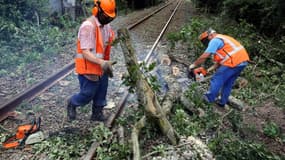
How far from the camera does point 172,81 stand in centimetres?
592

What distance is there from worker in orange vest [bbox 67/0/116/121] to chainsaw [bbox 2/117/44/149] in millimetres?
550

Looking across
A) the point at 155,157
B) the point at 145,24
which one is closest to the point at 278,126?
the point at 155,157

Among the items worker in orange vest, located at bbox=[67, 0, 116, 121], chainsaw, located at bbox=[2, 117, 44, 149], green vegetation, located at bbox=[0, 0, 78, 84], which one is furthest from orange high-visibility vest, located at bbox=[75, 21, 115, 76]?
green vegetation, located at bbox=[0, 0, 78, 84]

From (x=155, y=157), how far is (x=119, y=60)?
16.8 feet

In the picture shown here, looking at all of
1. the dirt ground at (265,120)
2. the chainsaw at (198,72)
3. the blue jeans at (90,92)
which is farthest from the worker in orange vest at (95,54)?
the dirt ground at (265,120)

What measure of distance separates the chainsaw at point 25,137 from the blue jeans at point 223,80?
10.2 ft

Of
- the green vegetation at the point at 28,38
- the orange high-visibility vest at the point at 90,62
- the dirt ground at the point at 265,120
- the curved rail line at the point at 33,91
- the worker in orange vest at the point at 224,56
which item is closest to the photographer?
the orange high-visibility vest at the point at 90,62

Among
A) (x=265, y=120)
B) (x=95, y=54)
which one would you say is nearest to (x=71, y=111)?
(x=95, y=54)

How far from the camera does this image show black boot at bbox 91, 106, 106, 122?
471 centimetres

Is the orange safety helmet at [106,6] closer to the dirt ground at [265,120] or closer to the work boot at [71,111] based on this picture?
the work boot at [71,111]

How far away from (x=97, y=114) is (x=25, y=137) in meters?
1.10

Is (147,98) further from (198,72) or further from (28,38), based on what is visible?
(28,38)

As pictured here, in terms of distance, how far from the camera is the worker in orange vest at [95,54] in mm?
3805

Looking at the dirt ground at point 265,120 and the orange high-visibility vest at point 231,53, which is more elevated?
the orange high-visibility vest at point 231,53
